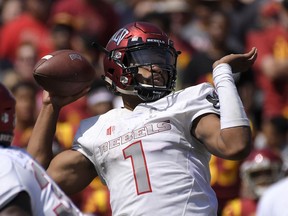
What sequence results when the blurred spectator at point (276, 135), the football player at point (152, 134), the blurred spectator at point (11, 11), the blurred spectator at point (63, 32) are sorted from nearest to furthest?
the football player at point (152, 134)
the blurred spectator at point (276, 135)
the blurred spectator at point (63, 32)
the blurred spectator at point (11, 11)

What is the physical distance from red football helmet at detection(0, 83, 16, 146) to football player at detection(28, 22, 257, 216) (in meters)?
0.55

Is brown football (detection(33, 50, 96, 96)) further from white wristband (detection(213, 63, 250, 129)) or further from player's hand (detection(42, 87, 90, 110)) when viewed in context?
white wristband (detection(213, 63, 250, 129))

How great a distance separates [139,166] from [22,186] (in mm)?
777

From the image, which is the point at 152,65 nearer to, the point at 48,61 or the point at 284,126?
the point at 48,61

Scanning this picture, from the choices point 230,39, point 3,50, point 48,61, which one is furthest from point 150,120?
point 3,50

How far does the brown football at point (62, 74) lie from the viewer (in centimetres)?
521

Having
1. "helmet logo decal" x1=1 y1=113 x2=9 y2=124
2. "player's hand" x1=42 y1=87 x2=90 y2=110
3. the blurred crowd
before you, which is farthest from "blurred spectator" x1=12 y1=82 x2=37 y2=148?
"helmet logo decal" x1=1 y1=113 x2=9 y2=124

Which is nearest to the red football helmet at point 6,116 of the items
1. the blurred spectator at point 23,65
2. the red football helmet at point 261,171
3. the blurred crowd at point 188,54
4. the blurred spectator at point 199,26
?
the blurred crowd at point 188,54

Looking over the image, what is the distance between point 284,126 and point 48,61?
160 inches

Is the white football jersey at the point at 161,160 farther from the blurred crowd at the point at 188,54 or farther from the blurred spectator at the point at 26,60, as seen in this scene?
the blurred spectator at the point at 26,60

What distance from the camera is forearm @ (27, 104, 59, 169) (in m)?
5.24

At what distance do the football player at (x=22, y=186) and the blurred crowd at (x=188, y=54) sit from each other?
360 cm

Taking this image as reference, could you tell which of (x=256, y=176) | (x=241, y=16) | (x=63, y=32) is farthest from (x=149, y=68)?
(x=241, y=16)

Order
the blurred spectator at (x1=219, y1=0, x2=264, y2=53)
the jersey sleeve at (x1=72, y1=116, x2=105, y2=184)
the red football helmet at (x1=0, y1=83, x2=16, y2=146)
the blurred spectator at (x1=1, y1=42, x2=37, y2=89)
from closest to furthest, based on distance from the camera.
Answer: the red football helmet at (x1=0, y1=83, x2=16, y2=146) < the jersey sleeve at (x1=72, y1=116, x2=105, y2=184) < the blurred spectator at (x1=1, y1=42, x2=37, y2=89) < the blurred spectator at (x1=219, y1=0, x2=264, y2=53)
